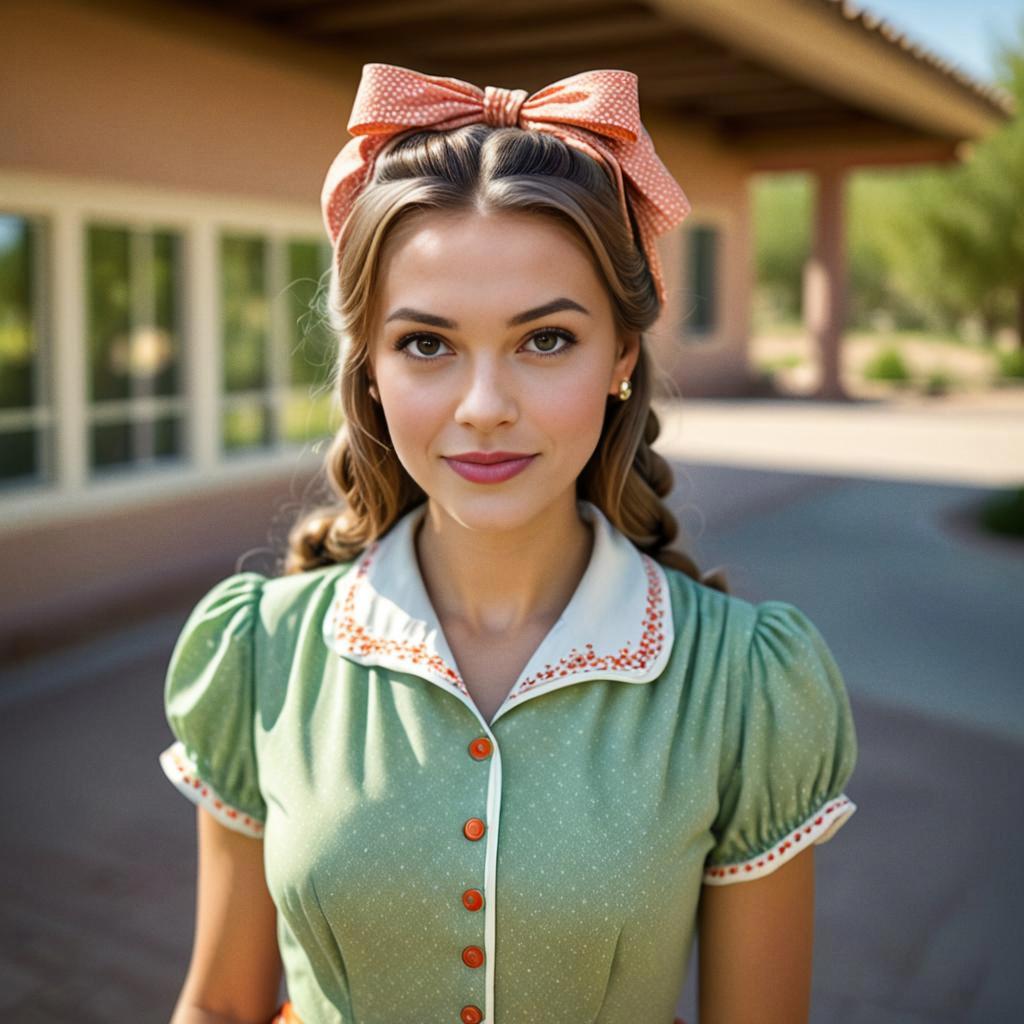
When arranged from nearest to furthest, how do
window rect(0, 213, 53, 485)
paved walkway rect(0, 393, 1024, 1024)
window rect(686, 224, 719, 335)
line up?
paved walkway rect(0, 393, 1024, 1024), window rect(0, 213, 53, 485), window rect(686, 224, 719, 335)

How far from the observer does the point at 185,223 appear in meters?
7.07

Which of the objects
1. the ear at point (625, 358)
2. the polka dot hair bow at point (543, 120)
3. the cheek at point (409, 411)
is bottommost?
the cheek at point (409, 411)

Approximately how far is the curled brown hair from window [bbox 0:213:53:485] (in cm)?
490

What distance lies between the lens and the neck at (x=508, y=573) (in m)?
1.63

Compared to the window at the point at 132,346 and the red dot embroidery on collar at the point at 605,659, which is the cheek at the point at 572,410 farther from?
the window at the point at 132,346

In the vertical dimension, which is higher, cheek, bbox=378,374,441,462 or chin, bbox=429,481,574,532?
cheek, bbox=378,374,441,462

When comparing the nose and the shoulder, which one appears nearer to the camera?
the nose

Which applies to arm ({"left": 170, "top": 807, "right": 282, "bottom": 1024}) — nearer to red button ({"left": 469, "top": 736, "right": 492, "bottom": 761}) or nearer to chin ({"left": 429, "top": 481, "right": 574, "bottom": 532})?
red button ({"left": 469, "top": 736, "right": 492, "bottom": 761})

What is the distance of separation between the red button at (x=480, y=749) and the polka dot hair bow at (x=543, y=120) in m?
0.64

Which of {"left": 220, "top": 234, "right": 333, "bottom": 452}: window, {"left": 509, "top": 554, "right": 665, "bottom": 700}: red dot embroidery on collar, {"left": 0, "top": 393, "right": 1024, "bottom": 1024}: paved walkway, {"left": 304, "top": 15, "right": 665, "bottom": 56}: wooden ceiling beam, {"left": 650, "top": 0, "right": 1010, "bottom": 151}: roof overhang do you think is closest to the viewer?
{"left": 509, "top": 554, "right": 665, "bottom": 700}: red dot embroidery on collar

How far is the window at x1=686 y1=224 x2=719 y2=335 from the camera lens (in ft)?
54.5

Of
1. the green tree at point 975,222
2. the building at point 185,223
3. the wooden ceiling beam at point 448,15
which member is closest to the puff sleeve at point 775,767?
the building at point 185,223

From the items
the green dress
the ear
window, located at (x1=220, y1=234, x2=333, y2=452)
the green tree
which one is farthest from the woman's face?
the green tree

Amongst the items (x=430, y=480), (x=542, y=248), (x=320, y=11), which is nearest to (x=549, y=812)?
(x=430, y=480)
